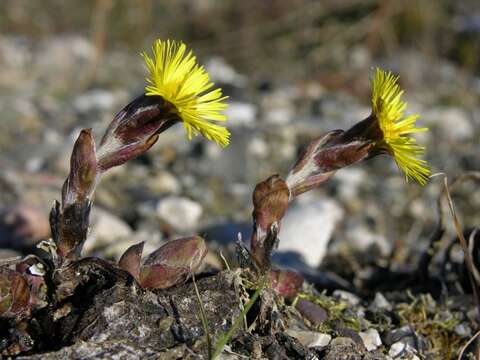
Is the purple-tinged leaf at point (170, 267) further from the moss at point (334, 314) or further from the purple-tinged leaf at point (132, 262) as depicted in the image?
the moss at point (334, 314)

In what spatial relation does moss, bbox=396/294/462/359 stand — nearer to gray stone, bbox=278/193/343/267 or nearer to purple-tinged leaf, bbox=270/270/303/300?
purple-tinged leaf, bbox=270/270/303/300

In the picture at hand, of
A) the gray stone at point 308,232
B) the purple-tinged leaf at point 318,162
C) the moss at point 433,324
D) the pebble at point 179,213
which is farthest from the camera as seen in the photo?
the pebble at point 179,213

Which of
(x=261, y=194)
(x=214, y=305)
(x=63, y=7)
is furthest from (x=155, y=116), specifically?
(x=63, y=7)

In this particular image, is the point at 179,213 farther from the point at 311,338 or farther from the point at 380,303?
the point at 311,338

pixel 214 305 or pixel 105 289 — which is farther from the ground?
pixel 105 289

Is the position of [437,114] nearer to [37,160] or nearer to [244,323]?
[37,160]

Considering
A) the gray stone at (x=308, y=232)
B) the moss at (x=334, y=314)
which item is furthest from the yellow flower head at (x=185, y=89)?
the gray stone at (x=308, y=232)
